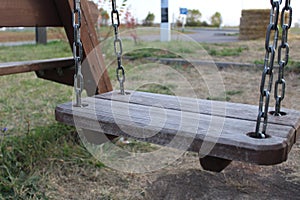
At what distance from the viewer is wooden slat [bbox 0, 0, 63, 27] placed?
1545 millimetres

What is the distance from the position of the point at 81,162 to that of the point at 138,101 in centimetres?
65

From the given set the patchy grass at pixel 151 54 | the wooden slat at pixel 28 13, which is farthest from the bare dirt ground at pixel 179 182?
the patchy grass at pixel 151 54

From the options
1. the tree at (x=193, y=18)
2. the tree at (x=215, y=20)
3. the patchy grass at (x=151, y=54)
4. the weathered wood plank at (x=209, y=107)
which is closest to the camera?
the weathered wood plank at (x=209, y=107)

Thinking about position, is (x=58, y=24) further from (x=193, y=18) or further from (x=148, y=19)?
(x=193, y=18)

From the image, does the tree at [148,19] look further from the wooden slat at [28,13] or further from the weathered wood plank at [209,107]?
the weathered wood plank at [209,107]

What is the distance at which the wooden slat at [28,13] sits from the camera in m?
1.54

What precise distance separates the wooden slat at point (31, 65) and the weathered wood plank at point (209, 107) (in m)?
0.44

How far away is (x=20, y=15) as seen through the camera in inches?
63.2

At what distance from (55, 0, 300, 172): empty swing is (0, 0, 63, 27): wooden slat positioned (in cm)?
38

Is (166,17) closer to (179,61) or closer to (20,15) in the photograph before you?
(179,61)

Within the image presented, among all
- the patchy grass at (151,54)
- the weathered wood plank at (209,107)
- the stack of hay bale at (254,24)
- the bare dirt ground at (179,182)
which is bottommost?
the bare dirt ground at (179,182)

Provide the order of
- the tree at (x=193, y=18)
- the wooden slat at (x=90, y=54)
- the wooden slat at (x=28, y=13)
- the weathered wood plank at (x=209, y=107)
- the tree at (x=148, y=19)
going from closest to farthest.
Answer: the weathered wood plank at (x=209, y=107), the wooden slat at (x=28, y=13), the wooden slat at (x=90, y=54), the tree at (x=148, y=19), the tree at (x=193, y=18)

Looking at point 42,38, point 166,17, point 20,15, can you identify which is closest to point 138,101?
point 20,15

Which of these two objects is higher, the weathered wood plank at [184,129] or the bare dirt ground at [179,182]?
the weathered wood plank at [184,129]
